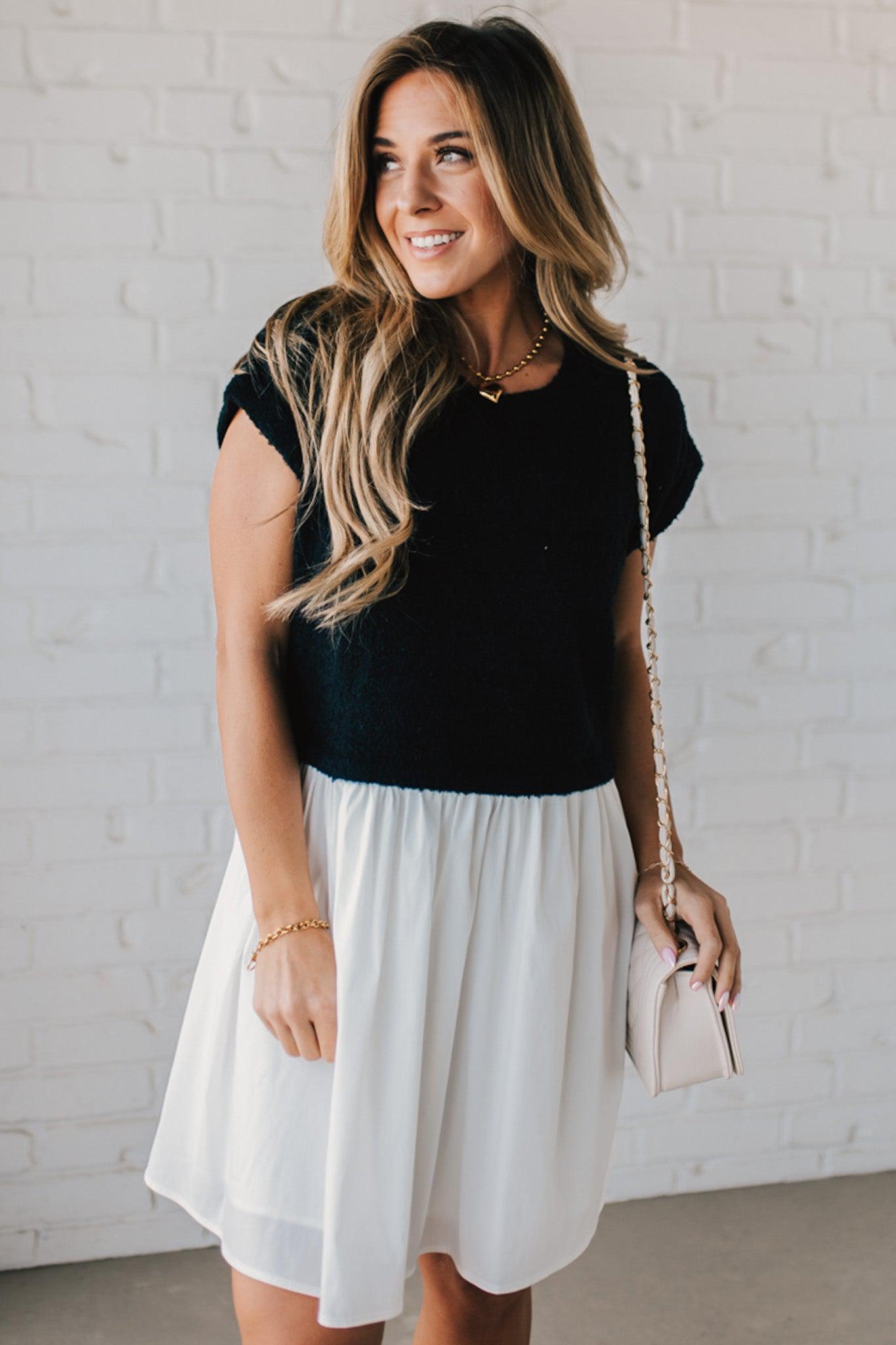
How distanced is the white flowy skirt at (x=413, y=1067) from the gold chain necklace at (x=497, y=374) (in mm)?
422

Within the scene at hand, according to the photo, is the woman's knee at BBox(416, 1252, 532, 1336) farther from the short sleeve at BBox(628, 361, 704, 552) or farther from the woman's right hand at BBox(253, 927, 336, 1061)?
the short sleeve at BBox(628, 361, 704, 552)

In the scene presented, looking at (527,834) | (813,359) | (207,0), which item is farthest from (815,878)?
(207,0)

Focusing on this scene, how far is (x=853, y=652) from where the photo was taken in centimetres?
216

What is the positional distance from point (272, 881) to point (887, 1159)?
1.69m

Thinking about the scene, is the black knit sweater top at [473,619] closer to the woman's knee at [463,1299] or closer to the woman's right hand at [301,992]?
the woman's right hand at [301,992]

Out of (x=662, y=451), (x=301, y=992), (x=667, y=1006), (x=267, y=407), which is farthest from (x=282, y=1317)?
(x=662, y=451)

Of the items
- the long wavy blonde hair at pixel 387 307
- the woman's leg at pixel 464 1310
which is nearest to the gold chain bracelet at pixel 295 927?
the long wavy blonde hair at pixel 387 307

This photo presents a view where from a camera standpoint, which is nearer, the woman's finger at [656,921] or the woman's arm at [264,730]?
the woman's arm at [264,730]

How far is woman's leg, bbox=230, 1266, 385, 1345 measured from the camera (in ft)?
4.22

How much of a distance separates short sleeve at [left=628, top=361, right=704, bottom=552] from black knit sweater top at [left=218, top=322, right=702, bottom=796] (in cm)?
11

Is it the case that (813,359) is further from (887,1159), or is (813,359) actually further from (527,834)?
(887,1159)

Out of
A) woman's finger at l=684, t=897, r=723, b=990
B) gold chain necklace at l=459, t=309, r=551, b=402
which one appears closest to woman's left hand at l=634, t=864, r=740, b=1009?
woman's finger at l=684, t=897, r=723, b=990

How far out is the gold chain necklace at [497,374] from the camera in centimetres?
132

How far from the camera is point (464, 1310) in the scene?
4.78ft
